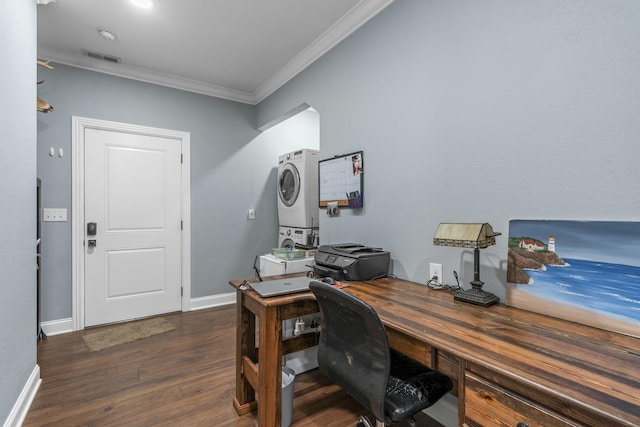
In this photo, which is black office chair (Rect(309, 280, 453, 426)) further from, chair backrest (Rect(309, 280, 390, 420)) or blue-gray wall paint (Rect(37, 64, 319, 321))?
blue-gray wall paint (Rect(37, 64, 319, 321))

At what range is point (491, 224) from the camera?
1478mm

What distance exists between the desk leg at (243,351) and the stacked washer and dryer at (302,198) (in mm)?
1404

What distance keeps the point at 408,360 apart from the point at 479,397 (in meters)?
0.59

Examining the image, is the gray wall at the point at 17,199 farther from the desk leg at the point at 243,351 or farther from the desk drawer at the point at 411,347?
the desk drawer at the point at 411,347

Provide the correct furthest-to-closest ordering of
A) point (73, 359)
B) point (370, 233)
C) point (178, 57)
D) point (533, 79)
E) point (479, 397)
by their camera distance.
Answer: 1. point (178, 57)
2. point (73, 359)
3. point (370, 233)
4. point (533, 79)
5. point (479, 397)

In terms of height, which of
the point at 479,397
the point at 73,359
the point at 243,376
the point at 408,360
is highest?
the point at 479,397

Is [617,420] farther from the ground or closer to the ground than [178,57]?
closer to the ground

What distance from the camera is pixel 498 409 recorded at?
0.82m

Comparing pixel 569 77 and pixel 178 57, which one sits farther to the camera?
pixel 178 57

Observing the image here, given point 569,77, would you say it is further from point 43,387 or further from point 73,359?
point 73,359

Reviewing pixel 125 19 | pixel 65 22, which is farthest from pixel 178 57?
pixel 65 22

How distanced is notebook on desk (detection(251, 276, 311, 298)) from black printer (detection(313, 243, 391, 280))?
173 mm

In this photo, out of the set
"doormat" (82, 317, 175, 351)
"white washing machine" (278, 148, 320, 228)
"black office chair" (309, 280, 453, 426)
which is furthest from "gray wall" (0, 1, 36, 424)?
"white washing machine" (278, 148, 320, 228)

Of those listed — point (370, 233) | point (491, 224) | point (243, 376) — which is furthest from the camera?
point (370, 233)
